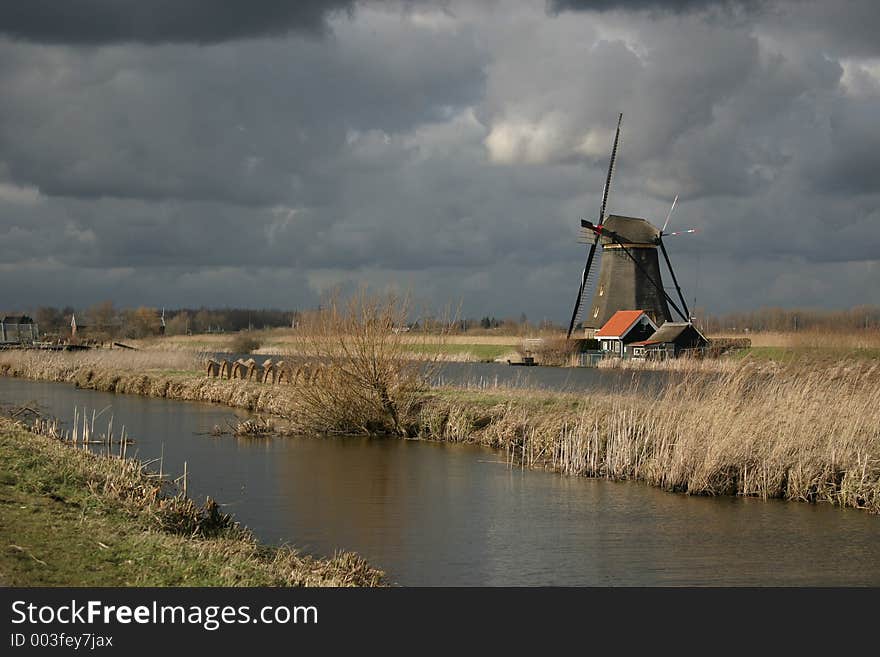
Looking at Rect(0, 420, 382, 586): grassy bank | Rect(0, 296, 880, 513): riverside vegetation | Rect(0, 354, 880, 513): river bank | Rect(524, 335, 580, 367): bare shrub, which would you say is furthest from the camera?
Rect(524, 335, 580, 367): bare shrub

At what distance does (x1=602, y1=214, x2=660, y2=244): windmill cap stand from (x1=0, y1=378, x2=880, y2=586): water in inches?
1208

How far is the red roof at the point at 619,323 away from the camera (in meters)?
42.0

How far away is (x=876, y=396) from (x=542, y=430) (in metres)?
5.10

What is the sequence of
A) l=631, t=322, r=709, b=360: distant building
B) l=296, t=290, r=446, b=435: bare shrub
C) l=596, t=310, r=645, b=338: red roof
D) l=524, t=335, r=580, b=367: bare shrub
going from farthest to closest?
l=524, t=335, r=580, b=367: bare shrub < l=596, t=310, r=645, b=338: red roof < l=631, t=322, r=709, b=360: distant building < l=296, t=290, r=446, b=435: bare shrub

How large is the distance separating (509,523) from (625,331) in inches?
1272

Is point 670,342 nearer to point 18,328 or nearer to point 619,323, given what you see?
point 619,323

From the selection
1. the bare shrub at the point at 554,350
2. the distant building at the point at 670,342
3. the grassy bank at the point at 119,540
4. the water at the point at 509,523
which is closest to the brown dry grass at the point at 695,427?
the water at the point at 509,523

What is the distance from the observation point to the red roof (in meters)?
42.0

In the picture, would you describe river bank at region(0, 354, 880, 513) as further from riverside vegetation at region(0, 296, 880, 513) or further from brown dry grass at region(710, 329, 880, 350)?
brown dry grass at region(710, 329, 880, 350)

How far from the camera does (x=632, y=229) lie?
45000mm

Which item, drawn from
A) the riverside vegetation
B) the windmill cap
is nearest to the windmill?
the windmill cap

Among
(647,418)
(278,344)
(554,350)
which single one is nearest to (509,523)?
(647,418)

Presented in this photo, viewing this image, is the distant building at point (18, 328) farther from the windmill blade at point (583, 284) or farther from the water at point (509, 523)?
the water at point (509, 523)
